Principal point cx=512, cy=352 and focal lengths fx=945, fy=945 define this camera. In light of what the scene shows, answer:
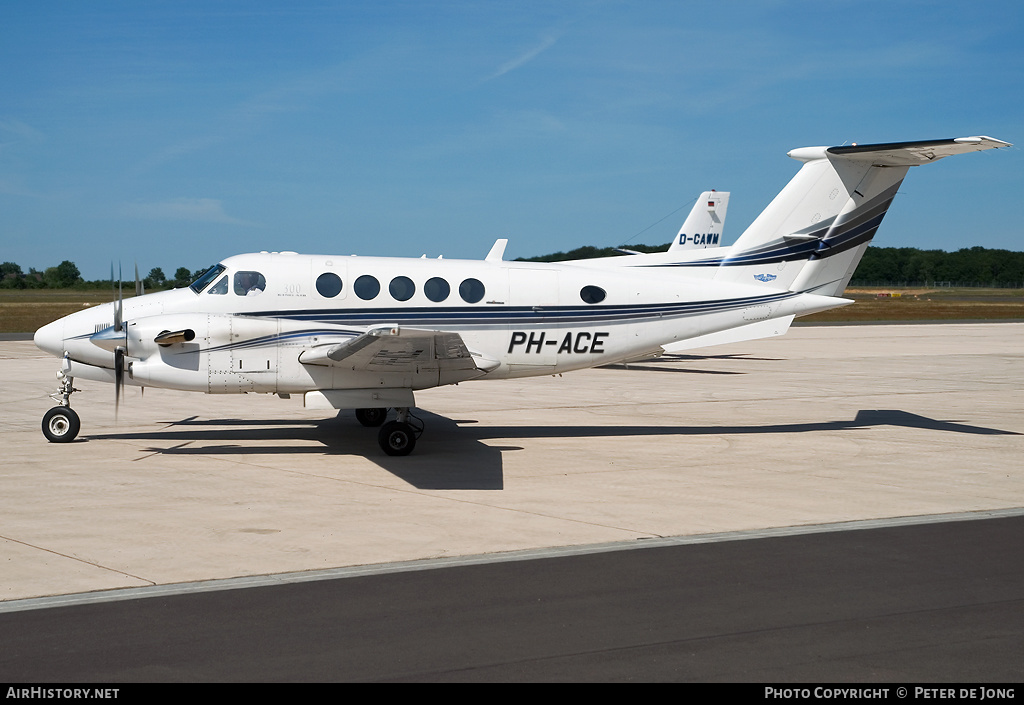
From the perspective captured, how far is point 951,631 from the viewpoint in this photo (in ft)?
20.4

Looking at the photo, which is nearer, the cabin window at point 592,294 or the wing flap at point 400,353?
the wing flap at point 400,353

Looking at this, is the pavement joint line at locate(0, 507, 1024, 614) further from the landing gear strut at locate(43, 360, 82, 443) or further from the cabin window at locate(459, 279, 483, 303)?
the landing gear strut at locate(43, 360, 82, 443)

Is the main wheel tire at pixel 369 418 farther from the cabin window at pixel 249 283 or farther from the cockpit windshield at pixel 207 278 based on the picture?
the cockpit windshield at pixel 207 278

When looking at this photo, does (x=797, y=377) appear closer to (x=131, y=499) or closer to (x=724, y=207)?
(x=724, y=207)

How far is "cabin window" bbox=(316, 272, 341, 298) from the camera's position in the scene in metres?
14.0

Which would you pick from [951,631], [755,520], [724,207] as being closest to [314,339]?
[755,520]

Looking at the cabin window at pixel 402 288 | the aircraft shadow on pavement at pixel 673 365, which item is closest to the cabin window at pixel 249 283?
the cabin window at pixel 402 288

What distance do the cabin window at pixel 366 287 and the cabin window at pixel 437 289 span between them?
734 mm

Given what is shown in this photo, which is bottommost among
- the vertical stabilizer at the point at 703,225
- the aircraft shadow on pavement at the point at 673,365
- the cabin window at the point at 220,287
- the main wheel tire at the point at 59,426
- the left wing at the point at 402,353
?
the main wheel tire at the point at 59,426

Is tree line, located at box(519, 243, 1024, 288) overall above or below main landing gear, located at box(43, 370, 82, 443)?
above

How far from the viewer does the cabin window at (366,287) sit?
14117 millimetres

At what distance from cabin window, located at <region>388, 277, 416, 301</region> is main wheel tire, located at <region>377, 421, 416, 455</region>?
1981mm

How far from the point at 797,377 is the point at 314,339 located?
16237 millimetres

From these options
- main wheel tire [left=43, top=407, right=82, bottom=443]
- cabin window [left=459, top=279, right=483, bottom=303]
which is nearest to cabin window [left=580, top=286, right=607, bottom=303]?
cabin window [left=459, top=279, right=483, bottom=303]
